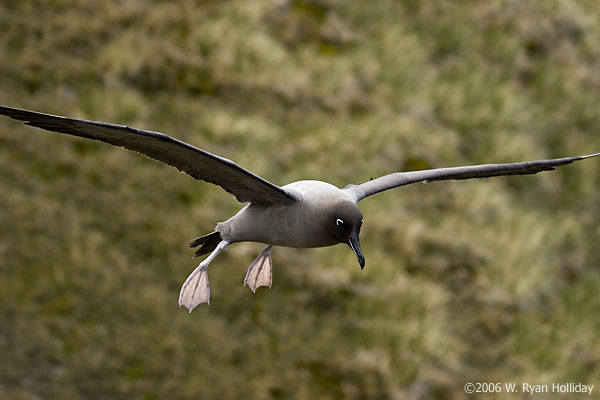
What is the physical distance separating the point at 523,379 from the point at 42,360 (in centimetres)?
663

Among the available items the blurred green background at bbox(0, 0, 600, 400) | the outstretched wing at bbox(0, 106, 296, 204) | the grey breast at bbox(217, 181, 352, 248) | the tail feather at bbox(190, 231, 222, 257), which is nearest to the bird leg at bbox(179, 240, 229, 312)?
the tail feather at bbox(190, 231, 222, 257)

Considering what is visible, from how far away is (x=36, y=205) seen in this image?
33.5ft

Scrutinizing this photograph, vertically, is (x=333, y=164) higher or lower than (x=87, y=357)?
higher

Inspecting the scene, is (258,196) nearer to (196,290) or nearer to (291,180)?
(196,290)

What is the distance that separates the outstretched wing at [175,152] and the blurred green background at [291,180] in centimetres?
539

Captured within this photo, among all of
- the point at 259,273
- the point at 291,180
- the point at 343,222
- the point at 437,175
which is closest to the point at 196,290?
the point at 259,273

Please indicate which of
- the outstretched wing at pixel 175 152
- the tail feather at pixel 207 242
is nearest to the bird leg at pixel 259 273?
the tail feather at pixel 207 242

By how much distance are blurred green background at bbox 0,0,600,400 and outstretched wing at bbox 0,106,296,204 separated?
539 cm

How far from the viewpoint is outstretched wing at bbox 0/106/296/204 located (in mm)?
Result: 3757

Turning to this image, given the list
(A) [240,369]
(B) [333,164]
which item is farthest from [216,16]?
(A) [240,369]

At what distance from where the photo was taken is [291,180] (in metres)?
12.0

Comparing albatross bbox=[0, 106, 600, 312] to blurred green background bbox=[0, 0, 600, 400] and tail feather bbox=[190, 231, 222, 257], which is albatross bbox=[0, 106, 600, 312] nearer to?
tail feather bbox=[190, 231, 222, 257]

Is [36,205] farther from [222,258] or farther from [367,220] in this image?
[367,220]

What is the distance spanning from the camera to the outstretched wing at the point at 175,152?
3757 millimetres
